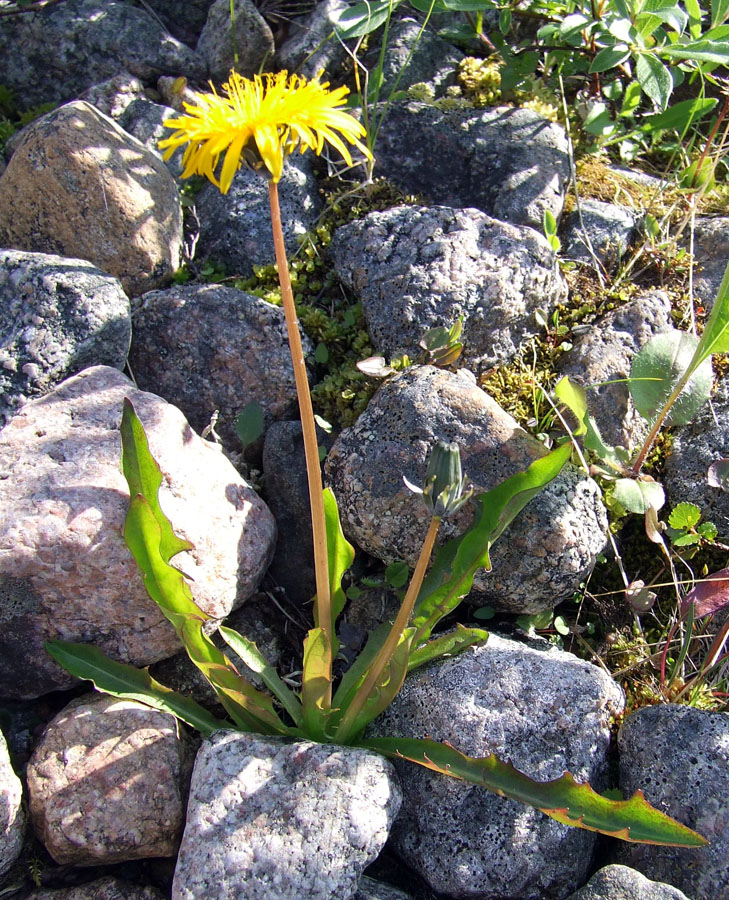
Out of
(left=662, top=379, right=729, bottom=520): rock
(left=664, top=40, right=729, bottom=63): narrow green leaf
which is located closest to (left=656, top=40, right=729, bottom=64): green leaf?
(left=664, top=40, right=729, bottom=63): narrow green leaf

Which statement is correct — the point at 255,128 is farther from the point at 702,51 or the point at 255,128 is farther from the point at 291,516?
the point at 702,51

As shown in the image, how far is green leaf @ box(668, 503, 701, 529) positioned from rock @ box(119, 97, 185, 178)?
2696 millimetres

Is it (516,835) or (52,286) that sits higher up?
(52,286)

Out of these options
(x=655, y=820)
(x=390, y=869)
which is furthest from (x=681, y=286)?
(x=390, y=869)

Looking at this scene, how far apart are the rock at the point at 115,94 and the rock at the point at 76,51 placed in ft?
0.51

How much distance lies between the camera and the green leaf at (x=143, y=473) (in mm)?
2207

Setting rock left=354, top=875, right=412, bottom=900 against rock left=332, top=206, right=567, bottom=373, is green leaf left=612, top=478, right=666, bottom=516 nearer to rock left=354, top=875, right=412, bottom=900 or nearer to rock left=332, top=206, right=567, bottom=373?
rock left=332, top=206, right=567, bottom=373

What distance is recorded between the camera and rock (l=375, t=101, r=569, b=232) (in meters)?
3.43

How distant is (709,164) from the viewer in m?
3.58

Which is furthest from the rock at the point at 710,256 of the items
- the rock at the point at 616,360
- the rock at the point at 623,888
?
the rock at the point at 623,888

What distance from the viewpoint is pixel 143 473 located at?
2244 mm

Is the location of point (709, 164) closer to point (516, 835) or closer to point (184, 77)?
point (184, 77)

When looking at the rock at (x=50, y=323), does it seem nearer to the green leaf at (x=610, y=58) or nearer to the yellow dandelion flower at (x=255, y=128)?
the yellow dandelion flower at (x=255, y=128)

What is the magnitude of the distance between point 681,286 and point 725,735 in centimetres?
192
